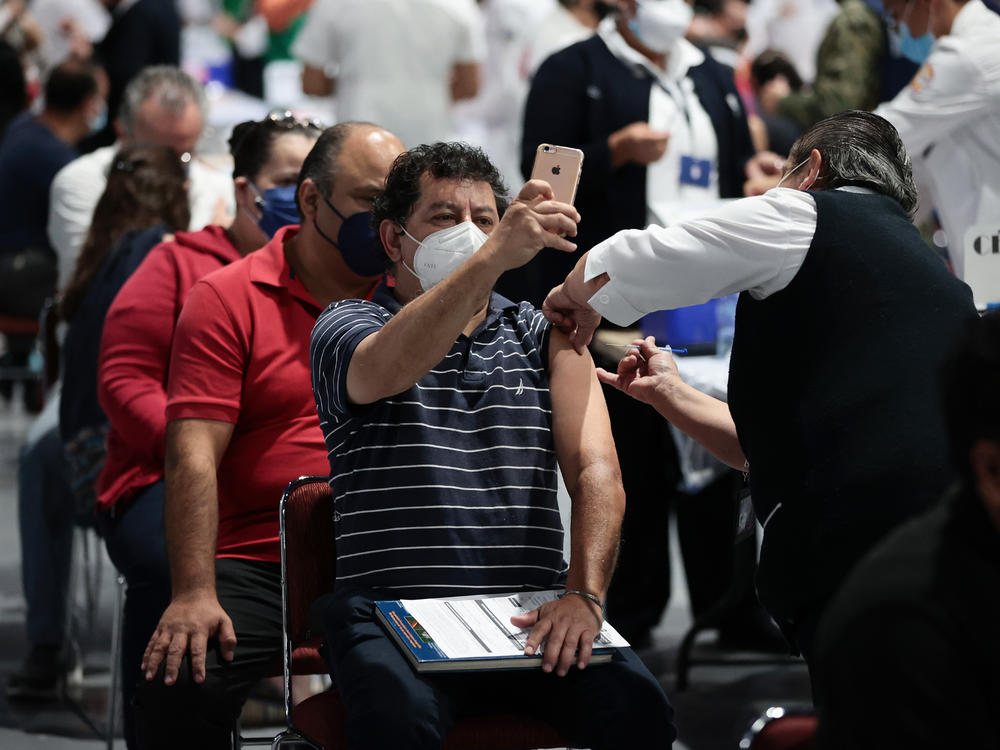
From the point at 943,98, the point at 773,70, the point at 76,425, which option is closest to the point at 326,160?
the point at 76,425

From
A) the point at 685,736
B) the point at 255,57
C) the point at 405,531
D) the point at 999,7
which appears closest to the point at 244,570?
the point at 405,531

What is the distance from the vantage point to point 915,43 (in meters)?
4.19

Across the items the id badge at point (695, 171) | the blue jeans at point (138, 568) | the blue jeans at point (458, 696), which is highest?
the id badge at point (695, 171)

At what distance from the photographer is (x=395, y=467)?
2.46 m

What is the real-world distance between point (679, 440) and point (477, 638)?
1.97 metres

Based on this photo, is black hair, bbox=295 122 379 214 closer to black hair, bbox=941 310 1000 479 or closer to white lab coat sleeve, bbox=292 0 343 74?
black hair, bbox=941 310 1000 479

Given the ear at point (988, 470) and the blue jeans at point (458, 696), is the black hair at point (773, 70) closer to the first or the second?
the blue jeans at point (458, 696)

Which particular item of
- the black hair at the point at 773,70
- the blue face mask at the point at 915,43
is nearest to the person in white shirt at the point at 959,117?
the blue face mask at the point at 915,43

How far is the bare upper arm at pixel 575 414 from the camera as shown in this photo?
2.55 meters

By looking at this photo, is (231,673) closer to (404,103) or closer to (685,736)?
(685,736)

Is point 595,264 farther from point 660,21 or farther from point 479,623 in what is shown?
point 660,21

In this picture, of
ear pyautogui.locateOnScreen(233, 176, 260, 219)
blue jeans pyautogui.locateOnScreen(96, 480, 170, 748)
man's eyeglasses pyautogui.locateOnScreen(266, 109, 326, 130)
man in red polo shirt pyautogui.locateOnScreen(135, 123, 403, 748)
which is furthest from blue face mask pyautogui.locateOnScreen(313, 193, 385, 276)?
blue jeans pyautogui.locateOnScreen(96, 480, 170, 748)

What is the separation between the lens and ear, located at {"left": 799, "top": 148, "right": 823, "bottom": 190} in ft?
7.55

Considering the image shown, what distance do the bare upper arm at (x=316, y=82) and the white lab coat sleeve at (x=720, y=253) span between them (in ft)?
14.7
